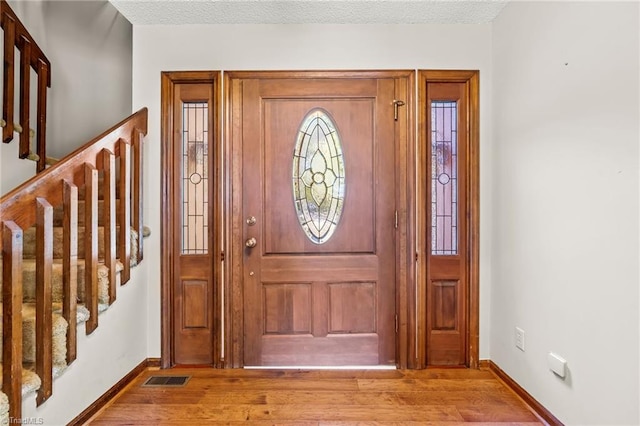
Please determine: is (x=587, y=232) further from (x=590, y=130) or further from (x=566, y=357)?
(x=566, y=357)

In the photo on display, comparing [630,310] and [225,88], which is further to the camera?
[225,88]

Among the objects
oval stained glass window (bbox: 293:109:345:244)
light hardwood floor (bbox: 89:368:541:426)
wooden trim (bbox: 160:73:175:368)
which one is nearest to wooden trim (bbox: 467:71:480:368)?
light hardwood floor (bbox: 89:368:541:426)

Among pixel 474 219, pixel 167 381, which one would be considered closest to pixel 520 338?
pixel 474 219

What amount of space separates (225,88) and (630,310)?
237 centimetres

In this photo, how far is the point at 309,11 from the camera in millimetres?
2107

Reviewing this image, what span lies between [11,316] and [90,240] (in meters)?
0.44

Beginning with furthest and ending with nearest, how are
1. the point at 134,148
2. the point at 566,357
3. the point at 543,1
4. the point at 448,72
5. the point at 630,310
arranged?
the point at 448,72 → the point at 134,148 → the point at 543,1 → the point at 566,357 → the point at 630,310

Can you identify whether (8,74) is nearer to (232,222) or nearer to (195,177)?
(195,177)

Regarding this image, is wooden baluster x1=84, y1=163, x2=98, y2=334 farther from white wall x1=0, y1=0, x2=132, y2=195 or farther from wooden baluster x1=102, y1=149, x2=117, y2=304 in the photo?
white wall x1=0, y1=0, x2=132, y2=195

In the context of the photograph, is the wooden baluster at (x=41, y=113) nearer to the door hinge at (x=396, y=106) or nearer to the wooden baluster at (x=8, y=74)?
the wooden baluster at (x=8, y=74)

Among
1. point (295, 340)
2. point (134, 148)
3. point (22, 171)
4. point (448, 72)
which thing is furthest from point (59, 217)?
point (448, 72)

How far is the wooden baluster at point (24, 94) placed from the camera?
207 centimetres

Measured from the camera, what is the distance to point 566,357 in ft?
5.23

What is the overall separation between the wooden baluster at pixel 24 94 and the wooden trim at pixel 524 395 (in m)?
3.24
